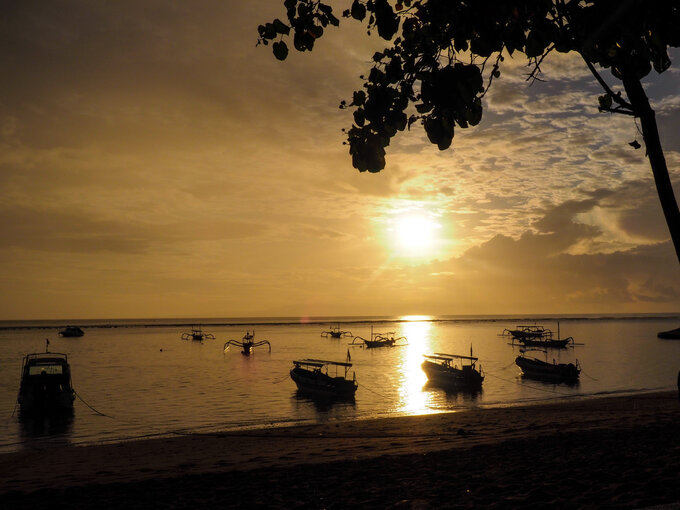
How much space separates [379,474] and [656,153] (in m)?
11.7

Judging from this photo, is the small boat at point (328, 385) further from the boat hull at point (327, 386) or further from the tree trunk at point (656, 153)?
the tree trunk at point (656, 153)

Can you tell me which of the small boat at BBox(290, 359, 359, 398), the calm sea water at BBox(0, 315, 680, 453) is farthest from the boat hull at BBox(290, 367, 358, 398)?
the calm sea water at BBox(0, 315, 680, 453)

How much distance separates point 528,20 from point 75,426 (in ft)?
137

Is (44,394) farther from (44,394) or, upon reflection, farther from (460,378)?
(460,378)

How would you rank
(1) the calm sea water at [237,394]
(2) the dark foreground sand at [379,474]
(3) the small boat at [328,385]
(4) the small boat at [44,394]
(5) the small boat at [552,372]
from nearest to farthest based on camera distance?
(2) the dark foreground sand at [379,474] < (1) the calm sea water at [237,394] < (4) the small boat at [44,394] < (3) the small boat at [328,385] < (5) the small boat at [552,372]

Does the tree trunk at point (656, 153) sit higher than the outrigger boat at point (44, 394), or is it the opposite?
the tree trunk at point (656, 153)

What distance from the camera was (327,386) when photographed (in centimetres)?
4959

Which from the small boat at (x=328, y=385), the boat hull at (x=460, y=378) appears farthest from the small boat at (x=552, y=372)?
the small boat at (x=328, y=385)

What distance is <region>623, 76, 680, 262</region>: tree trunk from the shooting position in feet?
16.9

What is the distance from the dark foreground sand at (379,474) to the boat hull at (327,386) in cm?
2190

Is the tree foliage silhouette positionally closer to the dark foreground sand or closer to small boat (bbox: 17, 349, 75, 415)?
the dark foreground sand

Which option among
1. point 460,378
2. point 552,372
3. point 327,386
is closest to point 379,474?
point 327,386

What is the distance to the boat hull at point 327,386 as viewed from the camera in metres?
49.2

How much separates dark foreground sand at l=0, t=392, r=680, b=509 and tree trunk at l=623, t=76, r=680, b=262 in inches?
143
